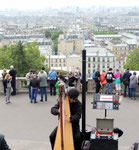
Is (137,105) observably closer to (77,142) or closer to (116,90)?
(116,90)

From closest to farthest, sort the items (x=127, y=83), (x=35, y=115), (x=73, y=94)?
(x=73, y=94), (x=35, y=115), (x=127, y=83)

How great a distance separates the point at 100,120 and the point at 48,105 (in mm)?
4406

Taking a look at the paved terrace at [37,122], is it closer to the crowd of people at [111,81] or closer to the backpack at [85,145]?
the crowd of people at [111,81]

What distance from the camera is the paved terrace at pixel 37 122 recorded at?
7.18 meters

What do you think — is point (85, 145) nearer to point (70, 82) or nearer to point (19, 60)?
point (70, 82)

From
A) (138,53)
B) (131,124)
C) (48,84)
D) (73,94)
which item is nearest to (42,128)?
(131,124)

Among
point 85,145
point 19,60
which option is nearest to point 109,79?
point 85,145

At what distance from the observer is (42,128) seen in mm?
8180

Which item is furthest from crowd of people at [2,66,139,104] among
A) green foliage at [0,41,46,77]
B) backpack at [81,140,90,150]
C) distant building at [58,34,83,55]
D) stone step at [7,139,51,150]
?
distant building at [58,34,83,55]

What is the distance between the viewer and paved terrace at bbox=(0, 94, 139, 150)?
23.6ft

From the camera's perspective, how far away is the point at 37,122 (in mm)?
8648

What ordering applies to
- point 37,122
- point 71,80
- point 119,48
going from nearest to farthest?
1. point 37,122
2. point 71,80
3. point 119,48

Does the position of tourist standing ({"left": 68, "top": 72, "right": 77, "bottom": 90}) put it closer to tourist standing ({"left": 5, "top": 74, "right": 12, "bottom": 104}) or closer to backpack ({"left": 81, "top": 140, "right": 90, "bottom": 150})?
tourist standing ({"left": 5, "top": 74, "right": 12, "bottom": 104})

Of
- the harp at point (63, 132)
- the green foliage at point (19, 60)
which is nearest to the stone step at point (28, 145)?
the harp at point (63, 132)
